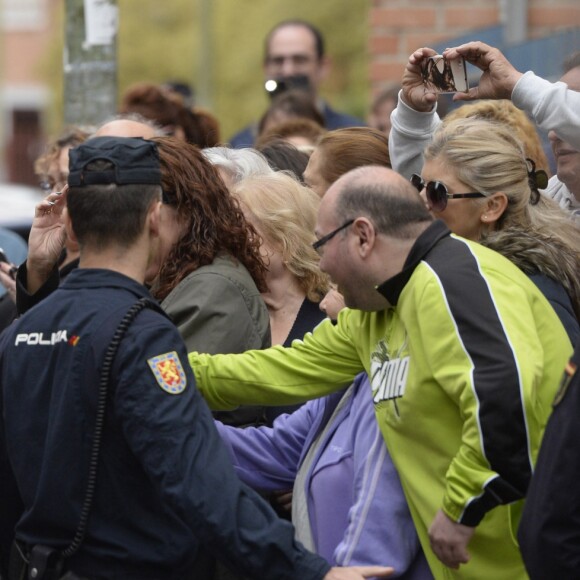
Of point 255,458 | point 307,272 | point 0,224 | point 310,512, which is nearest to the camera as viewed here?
point 310,512

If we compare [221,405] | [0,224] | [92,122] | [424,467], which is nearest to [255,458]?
[221,405]

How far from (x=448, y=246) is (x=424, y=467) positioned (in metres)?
0.56

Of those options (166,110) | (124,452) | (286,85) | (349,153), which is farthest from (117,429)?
(286,85)

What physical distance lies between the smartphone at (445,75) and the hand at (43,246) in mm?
1289

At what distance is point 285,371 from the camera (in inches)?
148

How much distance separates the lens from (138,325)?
3.09 meters

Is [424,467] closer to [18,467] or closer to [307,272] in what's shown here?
[18,467]

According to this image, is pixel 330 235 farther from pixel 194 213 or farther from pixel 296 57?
pixel 296 57

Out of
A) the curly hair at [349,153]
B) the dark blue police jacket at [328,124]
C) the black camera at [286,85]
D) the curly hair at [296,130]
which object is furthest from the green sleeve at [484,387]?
the dark blue police jacket at [328,124]

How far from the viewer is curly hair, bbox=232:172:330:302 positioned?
15.3 ft

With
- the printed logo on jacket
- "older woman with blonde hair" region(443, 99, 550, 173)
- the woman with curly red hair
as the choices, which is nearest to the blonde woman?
the woman with curly red hair

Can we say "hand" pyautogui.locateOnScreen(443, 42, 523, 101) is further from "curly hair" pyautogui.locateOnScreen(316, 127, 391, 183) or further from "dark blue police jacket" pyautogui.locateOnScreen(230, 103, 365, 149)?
"dark blue police jacket" pyautogui.locateOnScreen(230, 103, 365, 149)

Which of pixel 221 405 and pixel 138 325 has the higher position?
pixel 138 325

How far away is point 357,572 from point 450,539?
0.28 metres
